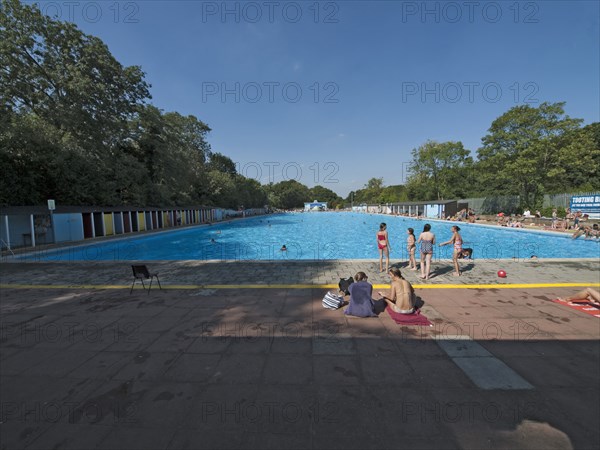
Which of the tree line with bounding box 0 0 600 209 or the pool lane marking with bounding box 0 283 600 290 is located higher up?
the tree line with bounding box 0 0 600 209

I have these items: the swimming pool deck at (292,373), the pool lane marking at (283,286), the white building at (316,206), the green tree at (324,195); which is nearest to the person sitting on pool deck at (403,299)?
the swimming pool deck at (292,373)

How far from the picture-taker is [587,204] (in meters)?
21.4

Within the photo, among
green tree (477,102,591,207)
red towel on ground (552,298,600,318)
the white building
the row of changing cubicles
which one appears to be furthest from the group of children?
the white building

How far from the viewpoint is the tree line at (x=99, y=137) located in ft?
64.2

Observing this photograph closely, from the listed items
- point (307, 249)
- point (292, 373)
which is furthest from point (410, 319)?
point (307, 249)

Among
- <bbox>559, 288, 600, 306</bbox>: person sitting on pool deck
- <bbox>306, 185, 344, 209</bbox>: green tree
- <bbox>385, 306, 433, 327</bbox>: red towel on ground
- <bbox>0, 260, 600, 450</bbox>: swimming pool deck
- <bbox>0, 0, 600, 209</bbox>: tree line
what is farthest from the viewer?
<bbox>306, 185, 344, 209</bbox>: green tree

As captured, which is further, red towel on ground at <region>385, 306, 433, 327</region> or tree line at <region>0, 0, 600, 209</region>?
tree line at <region>0, 0, 600, 209</region>

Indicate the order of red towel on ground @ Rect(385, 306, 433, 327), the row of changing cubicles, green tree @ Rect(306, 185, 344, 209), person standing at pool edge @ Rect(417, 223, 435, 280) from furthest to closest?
green tree @ Rect(306, 185, 344, 209)
the row of changing cubicles
person standing at pool edge @ Rect(417, 223, 435, 280)
red towel on ground @ Rect(385, 306, 433, 327)

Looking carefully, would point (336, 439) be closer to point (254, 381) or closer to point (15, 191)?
point (254, 381)

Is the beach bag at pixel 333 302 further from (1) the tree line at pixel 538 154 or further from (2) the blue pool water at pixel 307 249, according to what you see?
(1) the tree line at pixel 538 154

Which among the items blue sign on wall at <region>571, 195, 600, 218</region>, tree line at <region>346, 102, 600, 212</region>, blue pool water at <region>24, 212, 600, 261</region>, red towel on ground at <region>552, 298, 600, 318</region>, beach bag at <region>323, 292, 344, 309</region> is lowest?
blue pool water at <region>24, 212, 600, 261</region>

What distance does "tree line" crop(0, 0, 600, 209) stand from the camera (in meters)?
19.6

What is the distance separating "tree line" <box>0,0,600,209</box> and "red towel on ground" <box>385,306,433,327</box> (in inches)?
994

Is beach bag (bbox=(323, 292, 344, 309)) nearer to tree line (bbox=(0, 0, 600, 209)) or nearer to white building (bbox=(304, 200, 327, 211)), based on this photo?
tree line (bbox=(0, 0, 600, 209))
